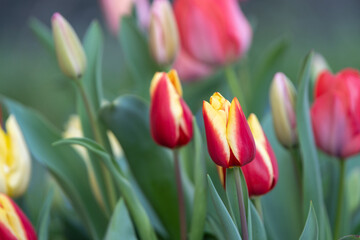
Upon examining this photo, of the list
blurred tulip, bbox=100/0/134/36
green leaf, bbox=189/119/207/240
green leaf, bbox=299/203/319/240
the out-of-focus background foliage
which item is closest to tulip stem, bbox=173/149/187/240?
green leaf, bbox=189/119/207/240

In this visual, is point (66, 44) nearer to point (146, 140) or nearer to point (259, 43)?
point (146, 140)

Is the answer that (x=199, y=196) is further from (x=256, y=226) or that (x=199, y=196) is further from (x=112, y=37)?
(x=112, y=37)

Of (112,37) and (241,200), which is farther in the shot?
(112,37)

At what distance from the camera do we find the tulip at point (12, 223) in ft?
1.42

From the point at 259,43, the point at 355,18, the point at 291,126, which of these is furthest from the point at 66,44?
the point at 355,18

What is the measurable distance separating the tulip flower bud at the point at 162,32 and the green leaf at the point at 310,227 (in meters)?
0.25

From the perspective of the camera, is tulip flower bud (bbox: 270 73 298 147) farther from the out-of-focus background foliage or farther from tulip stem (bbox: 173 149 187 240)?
the out-of-focus background foliage

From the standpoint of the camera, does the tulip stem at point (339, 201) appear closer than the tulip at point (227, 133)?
No

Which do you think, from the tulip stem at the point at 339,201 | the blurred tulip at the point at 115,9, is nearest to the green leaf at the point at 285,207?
the tulip stem at the point at 339,201

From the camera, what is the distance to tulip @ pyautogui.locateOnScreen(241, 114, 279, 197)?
1.45 ft

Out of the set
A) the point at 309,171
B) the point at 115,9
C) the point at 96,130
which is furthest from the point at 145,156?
the point at 115,9

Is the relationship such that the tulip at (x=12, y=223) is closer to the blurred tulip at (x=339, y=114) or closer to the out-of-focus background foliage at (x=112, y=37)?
the blurred tulip at (x=339, y=114)

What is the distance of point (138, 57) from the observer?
641mm

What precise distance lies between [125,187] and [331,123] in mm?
194
